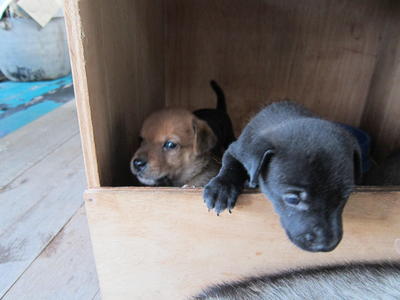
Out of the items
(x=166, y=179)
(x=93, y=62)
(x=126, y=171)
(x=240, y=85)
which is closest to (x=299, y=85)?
(x=240, y=85)

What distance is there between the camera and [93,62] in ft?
3.00

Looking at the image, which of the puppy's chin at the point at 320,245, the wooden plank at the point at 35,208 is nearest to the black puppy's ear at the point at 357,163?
the puppy's chin at the point at 320,245

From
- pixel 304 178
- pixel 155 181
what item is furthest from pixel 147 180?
pixel 304 178

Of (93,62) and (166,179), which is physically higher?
(93,62)

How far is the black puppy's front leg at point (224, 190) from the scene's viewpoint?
0.91 metres

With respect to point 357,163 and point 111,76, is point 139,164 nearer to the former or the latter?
point 111,76

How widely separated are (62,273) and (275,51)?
1626mm

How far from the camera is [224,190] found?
0.93 metres

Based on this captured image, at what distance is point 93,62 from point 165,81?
1.29 m

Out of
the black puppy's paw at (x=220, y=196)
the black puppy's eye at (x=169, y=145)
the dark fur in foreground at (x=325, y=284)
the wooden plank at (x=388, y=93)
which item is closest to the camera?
the black puppy's paw at (x=220, y=196)

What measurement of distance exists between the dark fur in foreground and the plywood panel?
1.31 meters

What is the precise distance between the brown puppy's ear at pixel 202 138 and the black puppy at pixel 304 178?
0.56 metres

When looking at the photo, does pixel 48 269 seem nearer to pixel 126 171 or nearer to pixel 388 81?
pixel 126 171

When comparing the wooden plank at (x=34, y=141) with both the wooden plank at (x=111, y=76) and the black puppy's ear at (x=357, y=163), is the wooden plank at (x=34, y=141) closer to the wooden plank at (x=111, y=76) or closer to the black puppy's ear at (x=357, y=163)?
the wooden plank at (x=111, y=76)
